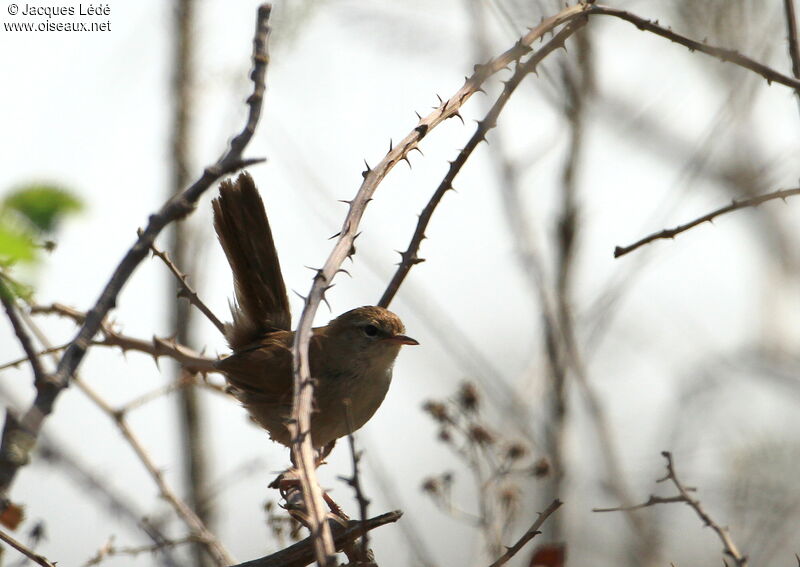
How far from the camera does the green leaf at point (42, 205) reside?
1.21 m

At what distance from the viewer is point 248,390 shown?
3.09 meters

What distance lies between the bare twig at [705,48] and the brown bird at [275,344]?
1.47m

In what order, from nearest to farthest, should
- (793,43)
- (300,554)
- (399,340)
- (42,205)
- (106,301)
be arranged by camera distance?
(106,301), (42,205), (300,554), (793,43), (399,340)

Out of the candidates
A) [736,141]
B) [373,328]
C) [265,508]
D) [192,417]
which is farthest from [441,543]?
[265,508]

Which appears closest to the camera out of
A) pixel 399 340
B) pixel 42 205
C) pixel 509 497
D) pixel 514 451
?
pixel 42 205

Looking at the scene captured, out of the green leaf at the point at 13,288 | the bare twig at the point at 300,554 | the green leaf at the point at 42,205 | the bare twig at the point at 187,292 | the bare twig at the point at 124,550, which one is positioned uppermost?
the bare twig at the point at 187,292

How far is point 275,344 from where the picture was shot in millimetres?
3211

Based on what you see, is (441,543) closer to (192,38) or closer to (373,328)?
(192,38)

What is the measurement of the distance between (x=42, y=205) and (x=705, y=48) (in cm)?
152

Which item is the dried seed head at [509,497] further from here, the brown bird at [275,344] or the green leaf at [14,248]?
the green leaf at [14,248]

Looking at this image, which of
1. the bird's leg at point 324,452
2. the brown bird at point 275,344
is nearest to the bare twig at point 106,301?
the bird's leg at point 324,452

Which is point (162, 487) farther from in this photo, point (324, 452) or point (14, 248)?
point (14, 248)

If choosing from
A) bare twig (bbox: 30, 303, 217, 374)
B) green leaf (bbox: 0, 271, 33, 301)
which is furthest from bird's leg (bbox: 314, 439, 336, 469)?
green leaf (bbox: 0, 271, 33, 301)

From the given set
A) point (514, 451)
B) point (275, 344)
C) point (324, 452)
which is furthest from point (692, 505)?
point (275, 344)
